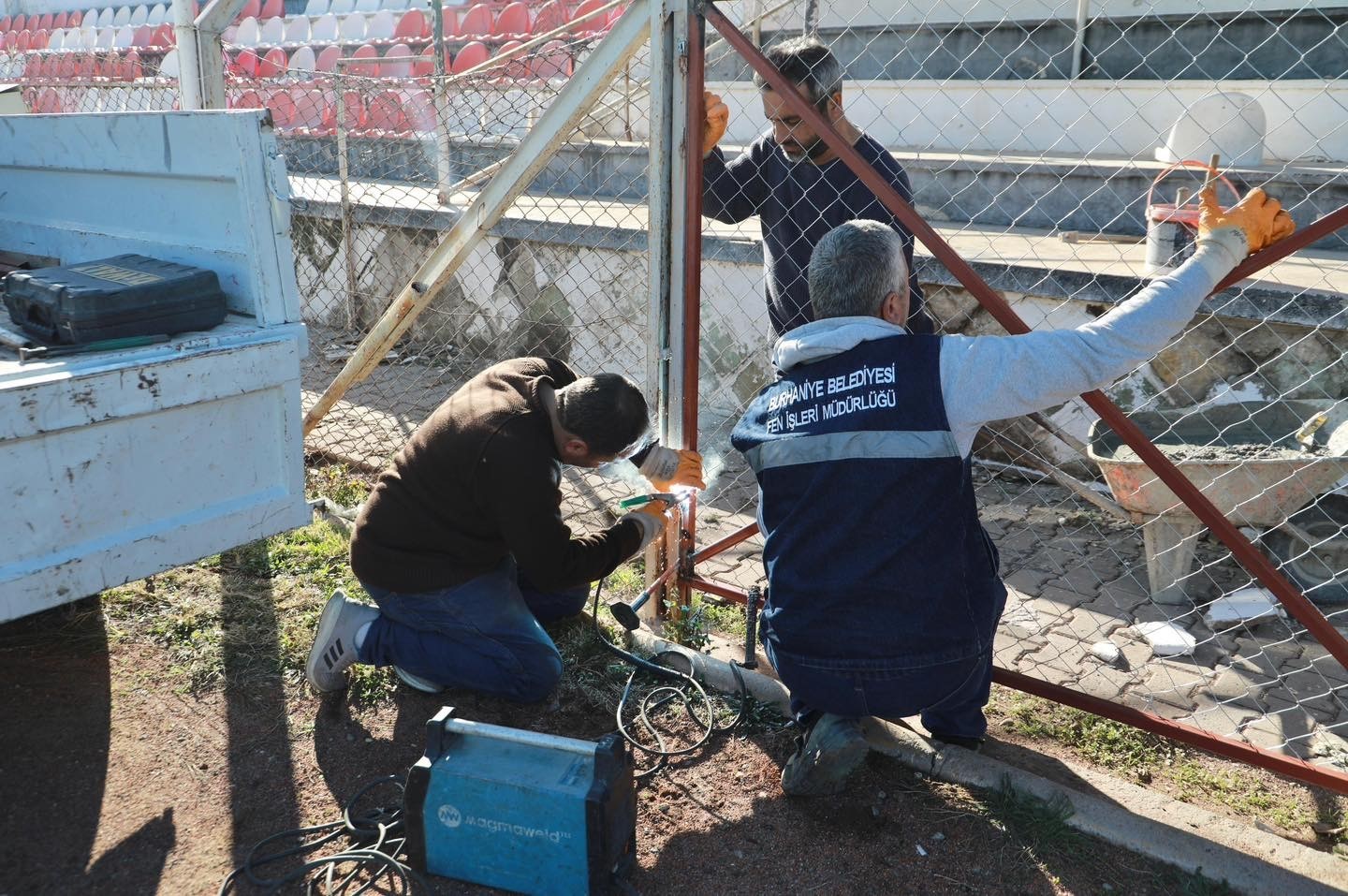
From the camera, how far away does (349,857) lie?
7.84 ft

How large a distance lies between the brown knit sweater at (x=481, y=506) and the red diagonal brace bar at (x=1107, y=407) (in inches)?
43.4

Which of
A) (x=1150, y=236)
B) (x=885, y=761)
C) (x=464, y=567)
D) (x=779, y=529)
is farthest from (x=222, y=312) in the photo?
(x=1150, y=236)

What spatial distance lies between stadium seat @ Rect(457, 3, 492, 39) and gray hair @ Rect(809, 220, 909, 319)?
11.9 m

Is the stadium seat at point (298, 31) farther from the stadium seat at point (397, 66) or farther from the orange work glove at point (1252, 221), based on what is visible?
the orange work glove at point (1252, 221)

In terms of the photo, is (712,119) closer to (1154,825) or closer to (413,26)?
(1154,825)

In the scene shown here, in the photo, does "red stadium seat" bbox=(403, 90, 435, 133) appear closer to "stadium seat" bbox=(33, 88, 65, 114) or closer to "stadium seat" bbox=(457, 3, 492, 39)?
"stadium seat" bbox=(457, 3, 492, 39)

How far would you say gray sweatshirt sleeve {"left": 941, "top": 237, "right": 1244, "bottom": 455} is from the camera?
2203 mm

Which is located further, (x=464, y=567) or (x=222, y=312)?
(x=464, y=567)

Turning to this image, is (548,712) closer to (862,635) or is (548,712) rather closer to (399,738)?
(399,738)

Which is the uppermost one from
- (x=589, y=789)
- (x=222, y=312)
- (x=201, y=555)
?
(x=222, y=312)

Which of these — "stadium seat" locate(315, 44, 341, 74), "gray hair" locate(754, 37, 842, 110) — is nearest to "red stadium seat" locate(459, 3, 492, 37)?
"stadium seat" locate(315, 44, 341, 74)

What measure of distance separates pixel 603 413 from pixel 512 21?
11.5 m

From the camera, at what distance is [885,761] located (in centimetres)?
282

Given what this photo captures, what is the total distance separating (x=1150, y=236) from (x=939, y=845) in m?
3.57
